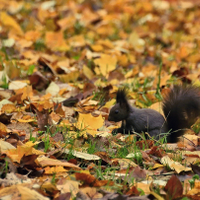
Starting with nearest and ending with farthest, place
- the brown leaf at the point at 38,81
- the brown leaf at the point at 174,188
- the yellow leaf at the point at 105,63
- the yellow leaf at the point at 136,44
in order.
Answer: the brown leaf at the point at 174,188
the brown leaf at the point at 38,81
the yellow leaf at the point at 105,63
the yellow leaf at the point at 136,44

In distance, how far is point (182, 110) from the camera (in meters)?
3.18

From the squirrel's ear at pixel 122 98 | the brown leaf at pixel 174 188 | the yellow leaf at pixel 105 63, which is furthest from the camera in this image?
the yellow leaf at pixel 105 63

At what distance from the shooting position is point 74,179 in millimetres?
2275

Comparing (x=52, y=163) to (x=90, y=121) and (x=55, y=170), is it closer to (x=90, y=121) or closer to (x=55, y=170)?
(x=55, y=170)

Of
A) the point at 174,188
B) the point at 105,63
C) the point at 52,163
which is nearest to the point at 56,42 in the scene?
the point at 105,63

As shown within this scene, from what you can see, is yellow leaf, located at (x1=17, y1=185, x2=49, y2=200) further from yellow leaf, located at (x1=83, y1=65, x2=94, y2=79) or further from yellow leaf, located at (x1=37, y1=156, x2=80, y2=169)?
yellow leaf, located at (x1=83, y1=65, x2=94, y2=79)

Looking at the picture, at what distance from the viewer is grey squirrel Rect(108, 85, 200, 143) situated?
3.16 m

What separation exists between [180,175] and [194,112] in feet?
2.66

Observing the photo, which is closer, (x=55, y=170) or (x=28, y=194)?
(x=28, y=194)

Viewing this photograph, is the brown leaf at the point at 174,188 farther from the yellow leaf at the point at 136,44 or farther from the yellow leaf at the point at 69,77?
the yellow leaf at the point at 136,44

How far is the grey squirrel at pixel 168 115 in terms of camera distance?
10.4 ft

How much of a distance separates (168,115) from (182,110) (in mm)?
117

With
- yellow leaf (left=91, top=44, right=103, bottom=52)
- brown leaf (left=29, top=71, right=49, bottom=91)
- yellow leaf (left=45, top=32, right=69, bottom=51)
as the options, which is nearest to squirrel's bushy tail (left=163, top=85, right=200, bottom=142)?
brown leaf (left=29, top=71, right=49, bottom=91)

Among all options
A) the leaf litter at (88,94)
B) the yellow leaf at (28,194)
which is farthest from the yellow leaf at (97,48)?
the yellow leaf at (28,194)
